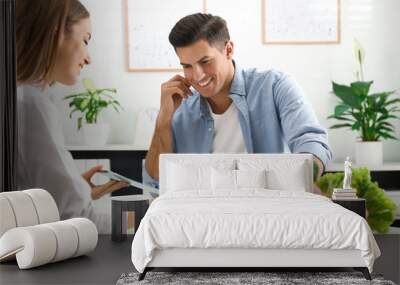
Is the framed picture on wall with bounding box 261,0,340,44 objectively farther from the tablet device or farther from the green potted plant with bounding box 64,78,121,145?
the tablet device

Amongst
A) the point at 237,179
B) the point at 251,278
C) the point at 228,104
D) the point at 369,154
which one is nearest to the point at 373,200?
the point at 369,154

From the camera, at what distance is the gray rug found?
16.6 ft

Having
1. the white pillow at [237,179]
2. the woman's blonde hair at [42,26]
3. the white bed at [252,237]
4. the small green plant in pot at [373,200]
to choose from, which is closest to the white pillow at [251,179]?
the white pillow at [237,179]

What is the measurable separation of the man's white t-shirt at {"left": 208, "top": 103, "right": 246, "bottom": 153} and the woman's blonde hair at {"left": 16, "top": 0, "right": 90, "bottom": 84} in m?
1.76

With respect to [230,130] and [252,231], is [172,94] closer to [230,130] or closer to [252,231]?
[230,130]

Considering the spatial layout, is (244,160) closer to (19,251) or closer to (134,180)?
(134,180)

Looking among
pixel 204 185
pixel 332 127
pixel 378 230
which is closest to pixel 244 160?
pixel 204 185

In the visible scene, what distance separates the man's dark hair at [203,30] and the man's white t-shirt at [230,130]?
0.70m

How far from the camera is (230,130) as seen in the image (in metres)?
7.39

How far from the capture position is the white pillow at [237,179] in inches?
260

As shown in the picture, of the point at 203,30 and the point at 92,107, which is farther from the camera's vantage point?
the point at 92,107

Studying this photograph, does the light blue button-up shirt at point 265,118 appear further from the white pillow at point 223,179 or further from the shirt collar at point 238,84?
the white pillow at point 223,179

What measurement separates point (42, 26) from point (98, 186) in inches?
69.4

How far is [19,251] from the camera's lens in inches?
220
